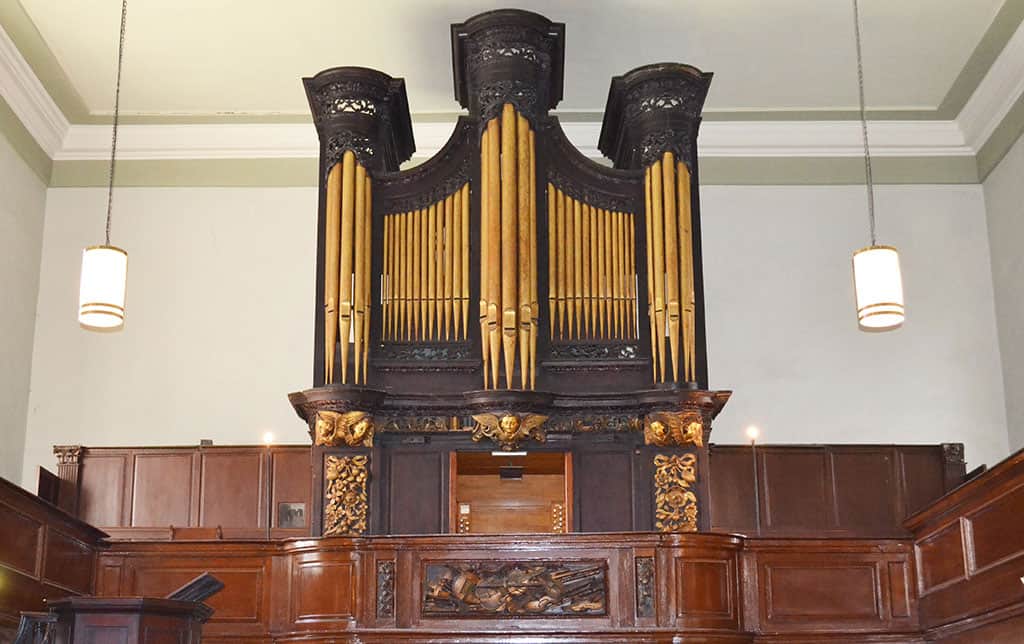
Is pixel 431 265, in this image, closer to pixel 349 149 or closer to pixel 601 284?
pixel 349 149

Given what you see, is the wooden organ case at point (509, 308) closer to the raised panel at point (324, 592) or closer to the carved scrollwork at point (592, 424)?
the carved scrollwork at point (592, 424)

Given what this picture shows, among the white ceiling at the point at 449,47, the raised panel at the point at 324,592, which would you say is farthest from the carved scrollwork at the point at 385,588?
the white ceiling at the point at 449,47

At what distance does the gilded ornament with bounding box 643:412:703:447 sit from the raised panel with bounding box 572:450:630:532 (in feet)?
1.27

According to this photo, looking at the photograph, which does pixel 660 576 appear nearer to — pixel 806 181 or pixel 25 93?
pixel 806 181

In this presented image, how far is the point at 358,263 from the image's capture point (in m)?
12.8

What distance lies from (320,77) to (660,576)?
5.66 m

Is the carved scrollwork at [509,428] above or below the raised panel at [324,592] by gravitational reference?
above

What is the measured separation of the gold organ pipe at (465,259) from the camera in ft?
42.1

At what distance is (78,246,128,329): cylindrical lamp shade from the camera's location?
12.0 metres

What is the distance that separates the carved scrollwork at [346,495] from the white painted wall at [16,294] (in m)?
4.16

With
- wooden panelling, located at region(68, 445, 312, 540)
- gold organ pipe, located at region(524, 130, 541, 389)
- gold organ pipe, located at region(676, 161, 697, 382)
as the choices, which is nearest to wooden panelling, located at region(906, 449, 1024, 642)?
gold organ pipe, located at region(676, 161, 697, 382)

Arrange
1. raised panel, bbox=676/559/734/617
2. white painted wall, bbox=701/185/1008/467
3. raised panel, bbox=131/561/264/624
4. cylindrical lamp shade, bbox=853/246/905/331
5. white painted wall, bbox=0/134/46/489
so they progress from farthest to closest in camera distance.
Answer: white painted wall, bbox=701/185/1008/467
white painted wall, bbox=0/134/46/489
cylindrical lamp shade, bbox=853/246/905/331
raised panel, bbox=131/561/264/624
raised panel, bbox=676/559/734/617

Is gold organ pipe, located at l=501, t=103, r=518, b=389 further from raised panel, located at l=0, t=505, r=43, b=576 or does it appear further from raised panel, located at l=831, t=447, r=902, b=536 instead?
raised panel, located at l=0, t=505, r=43, b=576

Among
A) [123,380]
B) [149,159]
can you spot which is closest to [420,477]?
[123,380]
